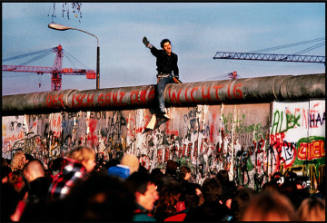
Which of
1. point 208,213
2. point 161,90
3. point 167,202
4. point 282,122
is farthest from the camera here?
point 161,90

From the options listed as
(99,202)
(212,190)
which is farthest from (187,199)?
(99,202)

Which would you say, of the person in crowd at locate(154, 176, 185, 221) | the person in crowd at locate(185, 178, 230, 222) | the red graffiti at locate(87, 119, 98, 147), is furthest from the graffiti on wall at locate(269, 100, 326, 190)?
the red graffiti at locate(87, 119, 98, 147)

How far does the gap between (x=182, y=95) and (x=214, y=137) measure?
1452 millimetres

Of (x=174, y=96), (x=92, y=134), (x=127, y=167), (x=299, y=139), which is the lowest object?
(x=127, y=167)

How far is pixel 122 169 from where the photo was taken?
8531mm

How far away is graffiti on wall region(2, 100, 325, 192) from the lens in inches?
489

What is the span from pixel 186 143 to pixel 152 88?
6.22 ft

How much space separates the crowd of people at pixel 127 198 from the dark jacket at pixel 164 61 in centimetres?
368

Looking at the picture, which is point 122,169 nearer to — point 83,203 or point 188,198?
point 188,198

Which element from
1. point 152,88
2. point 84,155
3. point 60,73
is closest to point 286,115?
point 152,88

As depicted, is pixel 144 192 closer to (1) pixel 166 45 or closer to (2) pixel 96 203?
(2) pixel 96 203

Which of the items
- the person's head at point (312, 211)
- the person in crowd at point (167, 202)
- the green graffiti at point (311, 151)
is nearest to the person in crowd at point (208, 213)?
the person in crowd at point (167, 202)

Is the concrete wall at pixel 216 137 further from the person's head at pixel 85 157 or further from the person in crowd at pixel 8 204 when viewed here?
the person in crowd at pixel 8 204

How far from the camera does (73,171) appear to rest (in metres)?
7.06
